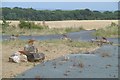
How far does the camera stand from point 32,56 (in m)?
Result: 13.5

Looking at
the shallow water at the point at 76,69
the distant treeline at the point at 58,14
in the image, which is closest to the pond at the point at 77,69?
the shallow water at the point at 76,69

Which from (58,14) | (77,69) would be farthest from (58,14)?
(77,69)

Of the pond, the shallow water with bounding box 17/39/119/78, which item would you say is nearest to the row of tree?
the pond

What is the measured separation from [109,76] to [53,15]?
2219 inches

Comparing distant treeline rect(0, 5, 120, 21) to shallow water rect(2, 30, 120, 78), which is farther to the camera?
distant treeline rect(0, 5, 120, 21)

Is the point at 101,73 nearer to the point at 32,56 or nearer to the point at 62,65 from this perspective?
the point at 62,65

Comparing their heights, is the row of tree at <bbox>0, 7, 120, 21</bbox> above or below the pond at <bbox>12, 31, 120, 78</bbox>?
A: above

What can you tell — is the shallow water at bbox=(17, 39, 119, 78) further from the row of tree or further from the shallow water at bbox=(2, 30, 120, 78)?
the row of tree

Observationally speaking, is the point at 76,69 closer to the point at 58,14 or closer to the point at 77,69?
the point at 77,69

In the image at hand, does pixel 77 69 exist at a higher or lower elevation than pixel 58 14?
lower

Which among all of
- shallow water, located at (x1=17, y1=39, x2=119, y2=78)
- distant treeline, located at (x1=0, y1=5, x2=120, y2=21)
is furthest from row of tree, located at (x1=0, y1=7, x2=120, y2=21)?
shallow water, located at (x1=17, y1=39, x2=119, y2=78)

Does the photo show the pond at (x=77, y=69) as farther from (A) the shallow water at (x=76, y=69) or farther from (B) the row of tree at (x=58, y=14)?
(B) the row of tree at (x=58, y=14)

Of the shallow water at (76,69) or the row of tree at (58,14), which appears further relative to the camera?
the row of tree at (58,14)

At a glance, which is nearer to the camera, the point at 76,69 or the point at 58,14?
the point at 76,69
